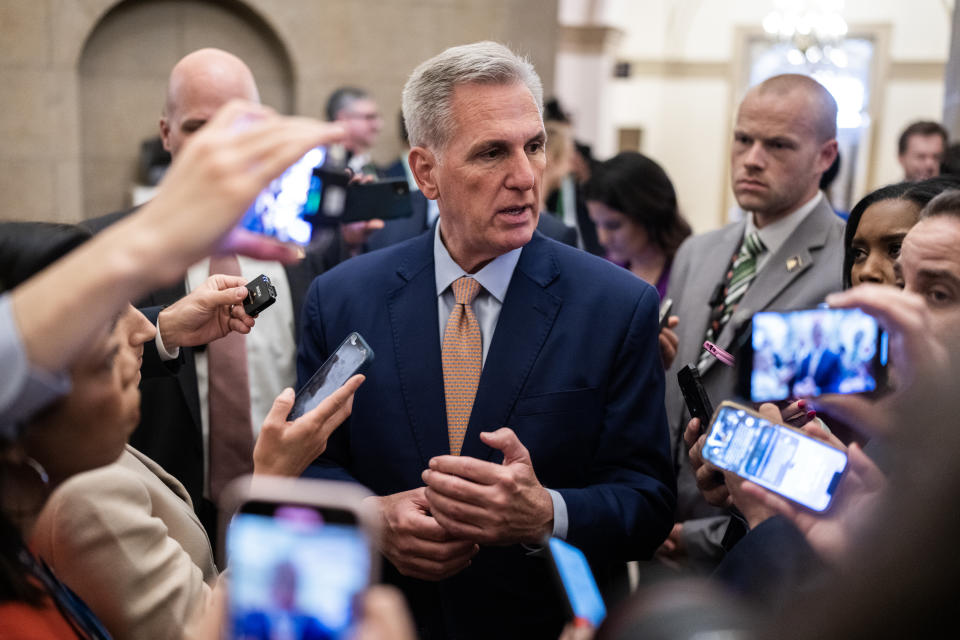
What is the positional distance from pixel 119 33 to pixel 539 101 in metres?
5.39

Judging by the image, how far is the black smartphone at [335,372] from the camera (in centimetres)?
177

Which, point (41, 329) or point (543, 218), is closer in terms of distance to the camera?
point (41, 329)

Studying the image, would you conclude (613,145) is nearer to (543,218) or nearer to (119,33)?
(119,33)

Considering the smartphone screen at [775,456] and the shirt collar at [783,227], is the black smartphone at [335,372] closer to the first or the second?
the smartphone screen at [775,456]

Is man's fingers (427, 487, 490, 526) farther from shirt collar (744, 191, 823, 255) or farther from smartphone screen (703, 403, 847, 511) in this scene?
shirt collar (744, 191, 823, 255)

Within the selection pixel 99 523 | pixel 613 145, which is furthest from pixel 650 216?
pixel 613 145

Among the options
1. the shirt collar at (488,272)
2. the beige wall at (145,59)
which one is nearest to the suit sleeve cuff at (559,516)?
the shirt collar at (488,272)

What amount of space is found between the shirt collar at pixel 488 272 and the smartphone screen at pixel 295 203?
15.1 inches

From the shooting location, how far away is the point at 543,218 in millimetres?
3193

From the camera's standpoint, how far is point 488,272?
2.12 meters

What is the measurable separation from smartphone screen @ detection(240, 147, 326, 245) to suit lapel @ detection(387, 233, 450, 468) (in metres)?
0.32

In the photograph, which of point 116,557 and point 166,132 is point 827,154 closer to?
point 166,132

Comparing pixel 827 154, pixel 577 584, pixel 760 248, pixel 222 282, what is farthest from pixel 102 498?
pixel 827 154

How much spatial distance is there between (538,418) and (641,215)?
1925 millimetres
